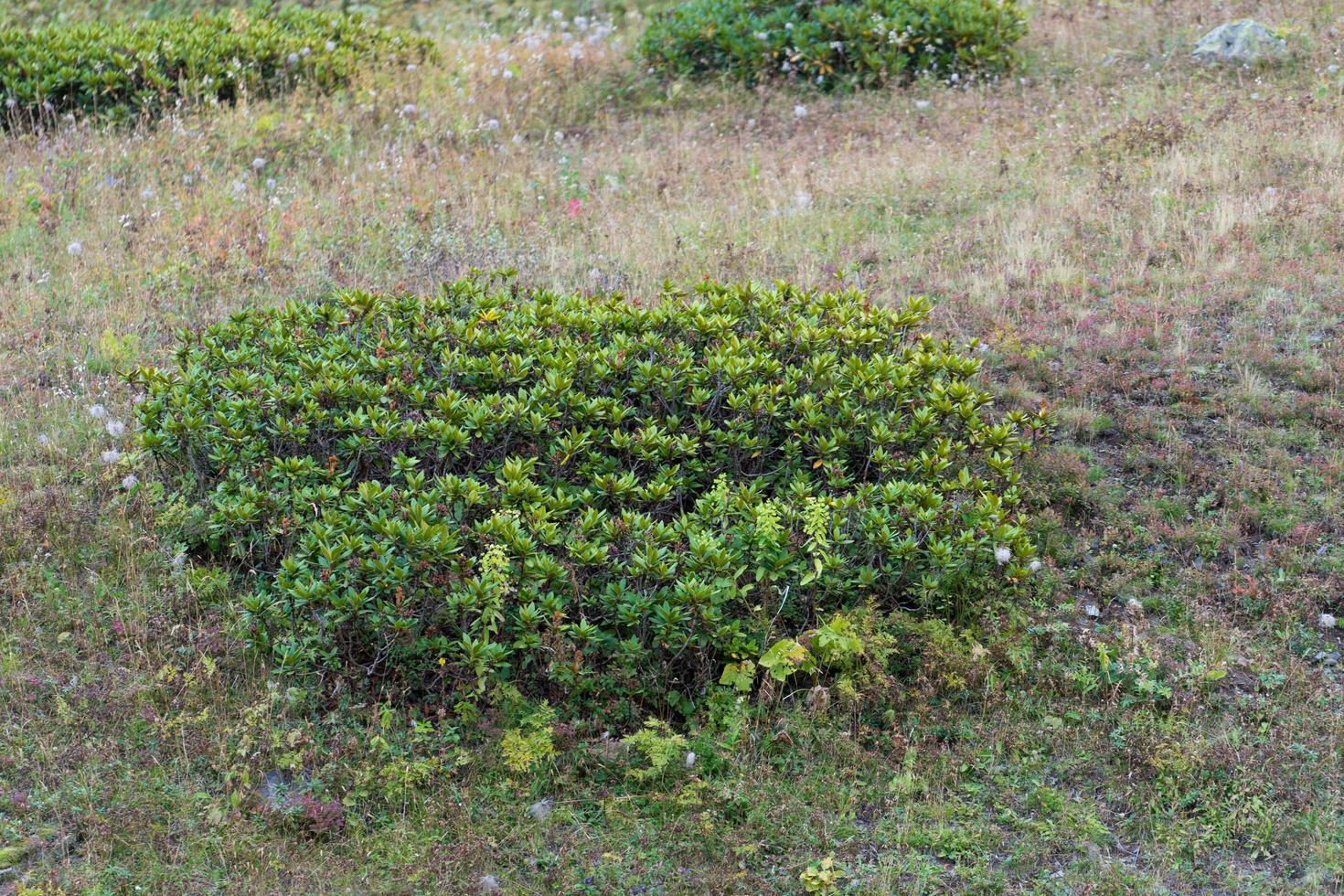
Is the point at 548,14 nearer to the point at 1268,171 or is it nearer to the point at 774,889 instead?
the point at 1268,171

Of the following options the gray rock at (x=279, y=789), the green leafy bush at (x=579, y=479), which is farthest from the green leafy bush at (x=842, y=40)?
the gray rock at (x=279, y=789)

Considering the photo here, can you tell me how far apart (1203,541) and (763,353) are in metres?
2.16

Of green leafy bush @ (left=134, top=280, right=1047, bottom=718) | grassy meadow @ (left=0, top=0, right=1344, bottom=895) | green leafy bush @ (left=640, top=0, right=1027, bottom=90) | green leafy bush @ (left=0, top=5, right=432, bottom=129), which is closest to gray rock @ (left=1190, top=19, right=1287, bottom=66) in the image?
grassy meadow @ (left=0, top=0, right=1344, bottom=895)

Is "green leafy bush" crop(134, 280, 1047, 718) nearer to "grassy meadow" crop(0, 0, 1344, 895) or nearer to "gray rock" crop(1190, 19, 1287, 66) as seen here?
"grassy meadow" crop(0, 0, 1344, 895)

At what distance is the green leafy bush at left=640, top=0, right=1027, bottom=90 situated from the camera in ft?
36.9

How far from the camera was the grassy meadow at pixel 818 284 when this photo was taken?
4.02 metres

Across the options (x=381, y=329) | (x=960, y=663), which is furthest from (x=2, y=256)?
(x=960, y=663)

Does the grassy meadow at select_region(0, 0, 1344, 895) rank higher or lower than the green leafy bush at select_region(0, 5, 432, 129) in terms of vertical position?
lower

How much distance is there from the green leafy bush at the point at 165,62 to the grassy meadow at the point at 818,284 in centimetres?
50

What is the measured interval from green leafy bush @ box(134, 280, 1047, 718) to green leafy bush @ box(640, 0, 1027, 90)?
5821mm

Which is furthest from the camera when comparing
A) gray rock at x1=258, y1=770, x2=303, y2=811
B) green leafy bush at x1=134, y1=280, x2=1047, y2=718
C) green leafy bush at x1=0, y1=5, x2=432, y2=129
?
green leafy bush at x1=0, y1=5, x2=432, y2=129

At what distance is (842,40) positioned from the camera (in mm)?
11477

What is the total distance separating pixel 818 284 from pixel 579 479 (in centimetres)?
300

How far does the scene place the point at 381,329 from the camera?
5.98 metres
